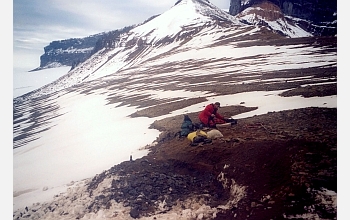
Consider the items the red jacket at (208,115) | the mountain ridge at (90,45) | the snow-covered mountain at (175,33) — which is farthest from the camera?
the snow-covered mountain at (175,33)

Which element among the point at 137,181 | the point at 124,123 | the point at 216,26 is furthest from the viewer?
the point at 216,26

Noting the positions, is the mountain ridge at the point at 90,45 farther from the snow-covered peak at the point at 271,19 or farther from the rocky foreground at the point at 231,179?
the rocky foreground at the point at 231,179

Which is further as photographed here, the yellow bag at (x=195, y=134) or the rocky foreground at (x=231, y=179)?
the yellow bag at (x=195, y=134)

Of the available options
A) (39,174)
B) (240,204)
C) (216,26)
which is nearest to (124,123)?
(39,174)

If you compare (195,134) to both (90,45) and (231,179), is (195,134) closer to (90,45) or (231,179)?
(231,179)

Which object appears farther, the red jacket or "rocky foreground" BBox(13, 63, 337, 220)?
the red jacket

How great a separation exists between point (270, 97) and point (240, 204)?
3882 millimetres

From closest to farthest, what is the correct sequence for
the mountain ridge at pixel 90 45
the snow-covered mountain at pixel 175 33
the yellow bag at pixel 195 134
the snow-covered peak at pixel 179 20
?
the yellow bag at pixel 195 134 < the mountain ridge at pixel 90 45 < the snow-covered mountain at pixel 175 33 < the snow-covered peak at pixel 179 20

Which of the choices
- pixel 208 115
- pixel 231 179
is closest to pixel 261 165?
pixel 231 179

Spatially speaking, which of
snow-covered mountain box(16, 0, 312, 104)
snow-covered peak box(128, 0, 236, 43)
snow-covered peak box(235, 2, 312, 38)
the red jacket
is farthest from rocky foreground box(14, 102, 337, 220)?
snow-covered peak box(235, 2, 312, 38)

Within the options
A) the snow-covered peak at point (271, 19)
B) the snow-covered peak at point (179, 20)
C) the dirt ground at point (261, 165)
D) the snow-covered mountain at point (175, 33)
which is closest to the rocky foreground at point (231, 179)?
the dirt ground at point (261, 165)

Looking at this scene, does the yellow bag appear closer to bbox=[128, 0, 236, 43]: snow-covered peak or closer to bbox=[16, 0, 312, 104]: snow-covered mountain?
bbox=[16, 0, 312, 104]: snow-covered mountain

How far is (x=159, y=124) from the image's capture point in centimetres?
803

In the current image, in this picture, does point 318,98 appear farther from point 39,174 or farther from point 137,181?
point 39,174
